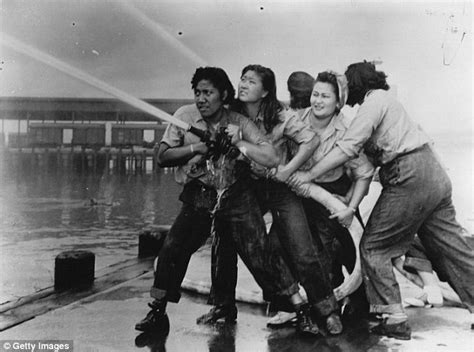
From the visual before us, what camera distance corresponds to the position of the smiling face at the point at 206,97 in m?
3.31

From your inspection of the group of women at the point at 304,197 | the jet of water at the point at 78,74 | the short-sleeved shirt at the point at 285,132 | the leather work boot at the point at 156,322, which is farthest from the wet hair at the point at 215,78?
the leather work boot at the point at 156,322

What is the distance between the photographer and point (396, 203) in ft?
10.5

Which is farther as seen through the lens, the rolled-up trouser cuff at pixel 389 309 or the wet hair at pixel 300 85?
the wet hair at pixel 300 85

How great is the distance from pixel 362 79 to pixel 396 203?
2.55 feet

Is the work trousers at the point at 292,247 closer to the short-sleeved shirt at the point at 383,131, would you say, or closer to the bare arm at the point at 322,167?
the bare arm at the point at 322,167

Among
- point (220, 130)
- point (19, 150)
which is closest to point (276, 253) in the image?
point (220, 130)

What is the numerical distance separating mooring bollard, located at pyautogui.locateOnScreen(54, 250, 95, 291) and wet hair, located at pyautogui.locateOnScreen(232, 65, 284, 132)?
2124 mm

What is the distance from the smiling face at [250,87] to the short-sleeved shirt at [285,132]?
13cm

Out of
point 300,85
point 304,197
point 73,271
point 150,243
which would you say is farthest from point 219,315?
point 150,243

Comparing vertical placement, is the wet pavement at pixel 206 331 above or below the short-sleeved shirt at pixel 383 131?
below

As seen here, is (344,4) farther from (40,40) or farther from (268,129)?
(40,40)

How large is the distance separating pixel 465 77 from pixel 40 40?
3.18 meters

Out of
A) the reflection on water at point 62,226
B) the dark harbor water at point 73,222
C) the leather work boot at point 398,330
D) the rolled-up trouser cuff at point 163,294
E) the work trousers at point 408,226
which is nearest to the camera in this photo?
the leather work boot at point 398,330

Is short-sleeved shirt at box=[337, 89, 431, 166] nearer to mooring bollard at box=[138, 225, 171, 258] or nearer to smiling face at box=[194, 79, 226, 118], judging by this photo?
smiling face at box=[194, 79, 226, 118]
